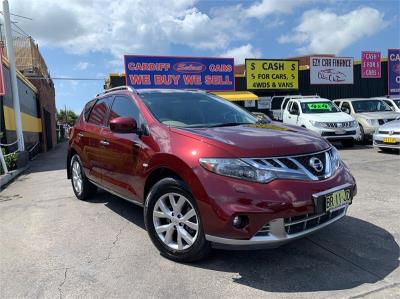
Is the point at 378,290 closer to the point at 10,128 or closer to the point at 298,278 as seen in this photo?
the point at 298,278

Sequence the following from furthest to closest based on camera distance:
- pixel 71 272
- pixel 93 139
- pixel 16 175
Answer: pixel 16 175 < pixel 93 139 < pixel 71 272

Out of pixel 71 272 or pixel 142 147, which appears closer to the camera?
pixel 71 272

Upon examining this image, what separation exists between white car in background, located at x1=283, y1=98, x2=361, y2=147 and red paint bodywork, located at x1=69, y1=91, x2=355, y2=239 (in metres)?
9.88

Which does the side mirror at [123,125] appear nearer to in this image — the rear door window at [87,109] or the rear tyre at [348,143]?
the rear door window at [87,109]

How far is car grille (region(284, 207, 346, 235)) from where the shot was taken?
358cm

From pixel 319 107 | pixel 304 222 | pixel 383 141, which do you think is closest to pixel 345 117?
pixel 319 107

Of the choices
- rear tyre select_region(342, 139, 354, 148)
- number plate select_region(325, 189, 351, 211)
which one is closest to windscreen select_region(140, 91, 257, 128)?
number plate select_region(325, 189, 351, 211)

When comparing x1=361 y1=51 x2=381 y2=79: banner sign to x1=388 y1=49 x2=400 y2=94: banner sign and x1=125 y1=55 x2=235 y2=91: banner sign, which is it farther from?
x1=125 y1=55 x2=235 y2=91: banner sign

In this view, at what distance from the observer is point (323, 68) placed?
26328 mm

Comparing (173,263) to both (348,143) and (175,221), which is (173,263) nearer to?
(175,221)

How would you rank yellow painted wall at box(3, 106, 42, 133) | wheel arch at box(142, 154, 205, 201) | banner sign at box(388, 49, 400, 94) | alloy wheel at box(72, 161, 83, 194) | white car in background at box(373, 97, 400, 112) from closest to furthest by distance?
wheel arch at box(142, 154, 205, 201)
alloy wheel at box(72, 161, 83, 194)
yellow painted wall at box(3, 106, 42, 133)
white car in background at box(373, 97, 400, 112)
banner sign at box(388, 49, 400, 94)

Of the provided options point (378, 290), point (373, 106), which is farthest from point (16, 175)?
point (373, 106)

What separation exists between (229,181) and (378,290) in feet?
4.88

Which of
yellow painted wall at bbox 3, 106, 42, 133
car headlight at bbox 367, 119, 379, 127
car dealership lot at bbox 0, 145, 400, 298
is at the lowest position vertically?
car dealership lot at bbox 0, 145, 400, 298
